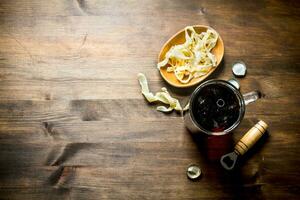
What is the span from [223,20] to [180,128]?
44cm

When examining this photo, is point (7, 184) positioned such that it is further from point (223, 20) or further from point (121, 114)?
point (223, 20)

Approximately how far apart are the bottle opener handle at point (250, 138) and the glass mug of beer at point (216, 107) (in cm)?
14

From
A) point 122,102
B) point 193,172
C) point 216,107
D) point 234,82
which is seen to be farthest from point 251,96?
point 122,102

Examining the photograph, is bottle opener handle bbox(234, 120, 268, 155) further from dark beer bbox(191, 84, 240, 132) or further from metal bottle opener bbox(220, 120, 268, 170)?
dark beer bbox(191, 84, 240, 132)

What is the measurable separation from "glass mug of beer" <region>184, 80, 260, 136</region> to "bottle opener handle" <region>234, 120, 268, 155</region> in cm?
14

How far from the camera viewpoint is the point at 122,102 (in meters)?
1.35

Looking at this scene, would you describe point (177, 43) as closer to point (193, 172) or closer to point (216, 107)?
point (216, 107)

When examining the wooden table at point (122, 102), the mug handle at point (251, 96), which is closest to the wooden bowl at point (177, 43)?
the wooden table at point (122, 102)

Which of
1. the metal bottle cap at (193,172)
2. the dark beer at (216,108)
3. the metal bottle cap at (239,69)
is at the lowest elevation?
the metal bottle cap at (193,172)

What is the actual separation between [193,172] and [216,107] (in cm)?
28

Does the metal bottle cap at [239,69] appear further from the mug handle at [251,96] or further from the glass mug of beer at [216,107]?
the glass mug of beer at [216,107]

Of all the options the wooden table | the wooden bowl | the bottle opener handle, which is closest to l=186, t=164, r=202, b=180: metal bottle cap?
the wooden table

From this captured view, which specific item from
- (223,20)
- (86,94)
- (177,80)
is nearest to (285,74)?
(223,20)

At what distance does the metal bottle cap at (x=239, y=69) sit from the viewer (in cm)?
137
